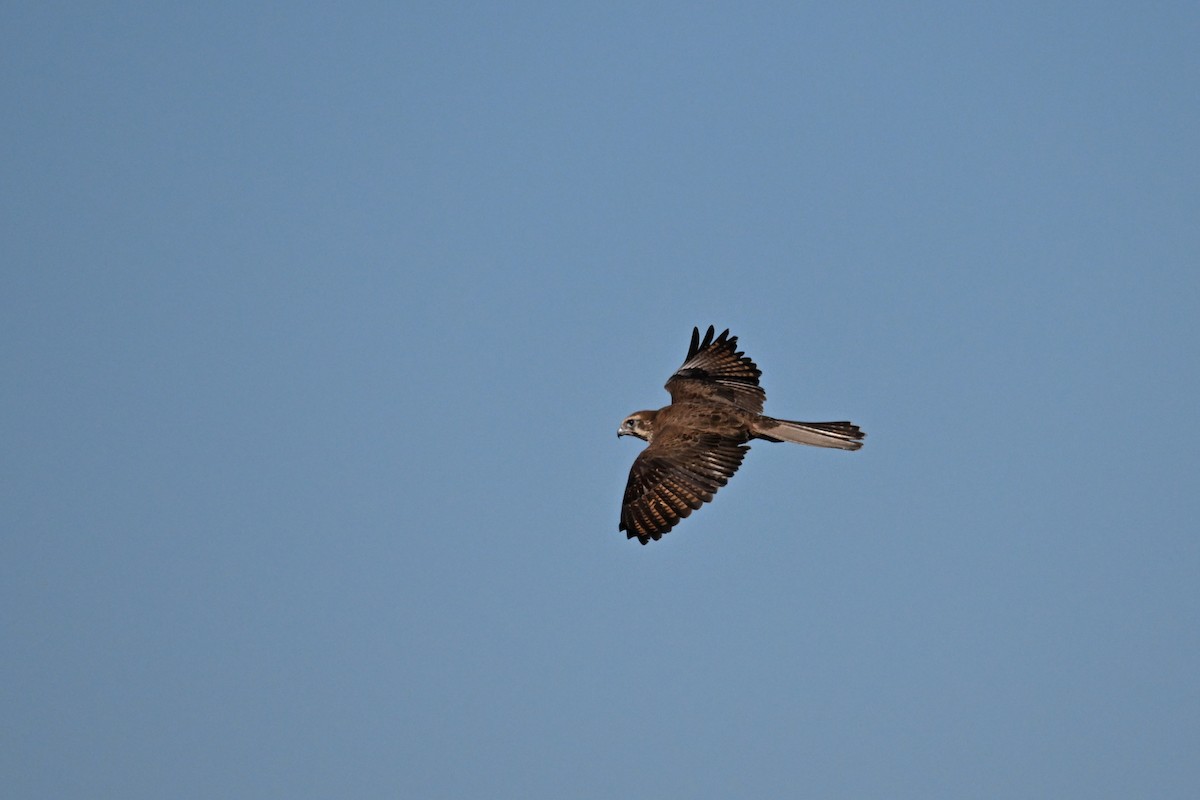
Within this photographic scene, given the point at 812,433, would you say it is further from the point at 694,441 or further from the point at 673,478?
the point at 673,478

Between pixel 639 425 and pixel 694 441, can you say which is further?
pixel 639 425

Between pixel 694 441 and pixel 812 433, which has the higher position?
pixel 812 433

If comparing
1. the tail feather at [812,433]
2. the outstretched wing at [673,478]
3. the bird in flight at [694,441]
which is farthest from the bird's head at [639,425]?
the tail feather at [812,433]

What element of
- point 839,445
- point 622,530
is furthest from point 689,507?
point 839,445

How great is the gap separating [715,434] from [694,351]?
13.2 feet

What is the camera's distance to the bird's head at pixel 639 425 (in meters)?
24.8

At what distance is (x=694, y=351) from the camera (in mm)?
27094

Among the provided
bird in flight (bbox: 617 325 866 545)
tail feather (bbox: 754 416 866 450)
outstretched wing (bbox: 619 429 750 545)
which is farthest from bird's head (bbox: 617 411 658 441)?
tail feather (bbox: 754 416 866 450)

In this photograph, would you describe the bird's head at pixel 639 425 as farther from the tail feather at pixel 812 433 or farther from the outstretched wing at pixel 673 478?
the tail feather at pixel 812 433

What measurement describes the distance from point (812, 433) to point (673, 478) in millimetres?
2379

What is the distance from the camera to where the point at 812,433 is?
23188 millimetres

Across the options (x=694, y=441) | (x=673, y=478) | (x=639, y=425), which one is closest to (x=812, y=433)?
(x=694, y=441)

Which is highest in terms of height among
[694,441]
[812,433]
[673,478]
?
[812,433]

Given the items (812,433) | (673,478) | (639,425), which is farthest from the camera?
(639,425)
